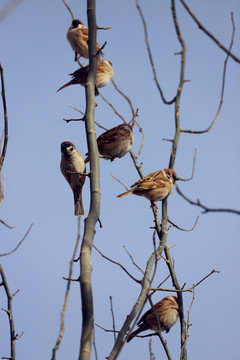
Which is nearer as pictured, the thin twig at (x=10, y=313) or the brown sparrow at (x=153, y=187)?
the thin twig at (x=10, y=313)

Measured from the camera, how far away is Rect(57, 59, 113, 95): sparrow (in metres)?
6.20

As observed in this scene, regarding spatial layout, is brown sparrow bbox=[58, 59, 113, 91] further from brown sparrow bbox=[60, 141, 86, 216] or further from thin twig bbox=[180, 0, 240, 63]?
thin twig bbox=[180, 0, 240, 63]

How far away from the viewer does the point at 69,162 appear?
5457 mm

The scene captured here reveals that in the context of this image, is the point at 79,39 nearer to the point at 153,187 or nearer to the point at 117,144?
the point at 117,144

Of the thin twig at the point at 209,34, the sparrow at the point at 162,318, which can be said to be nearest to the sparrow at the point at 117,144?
the sparrow at the point at 162,318

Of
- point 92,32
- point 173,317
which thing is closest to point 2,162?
point 92,32

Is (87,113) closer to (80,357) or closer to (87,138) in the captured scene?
(87,138)

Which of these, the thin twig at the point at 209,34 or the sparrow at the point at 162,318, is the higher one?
the thin twig at the point at 209,34

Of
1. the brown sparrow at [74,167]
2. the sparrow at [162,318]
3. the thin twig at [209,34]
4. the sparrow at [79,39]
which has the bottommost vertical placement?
the sparrow at [162,318]

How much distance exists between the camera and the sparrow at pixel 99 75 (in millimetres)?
6203

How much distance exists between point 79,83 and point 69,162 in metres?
1.33

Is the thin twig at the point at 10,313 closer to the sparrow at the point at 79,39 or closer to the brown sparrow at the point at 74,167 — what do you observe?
the brown sparrow at the point at 74,167

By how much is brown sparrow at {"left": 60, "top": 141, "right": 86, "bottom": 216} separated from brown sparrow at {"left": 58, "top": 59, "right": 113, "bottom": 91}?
1.05 m

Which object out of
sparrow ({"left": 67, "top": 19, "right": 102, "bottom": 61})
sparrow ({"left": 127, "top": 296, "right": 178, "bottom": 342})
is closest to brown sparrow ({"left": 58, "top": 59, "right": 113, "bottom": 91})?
sparrow ({"left": 67, "top": 19, "right": 102, "bottom": 61})
